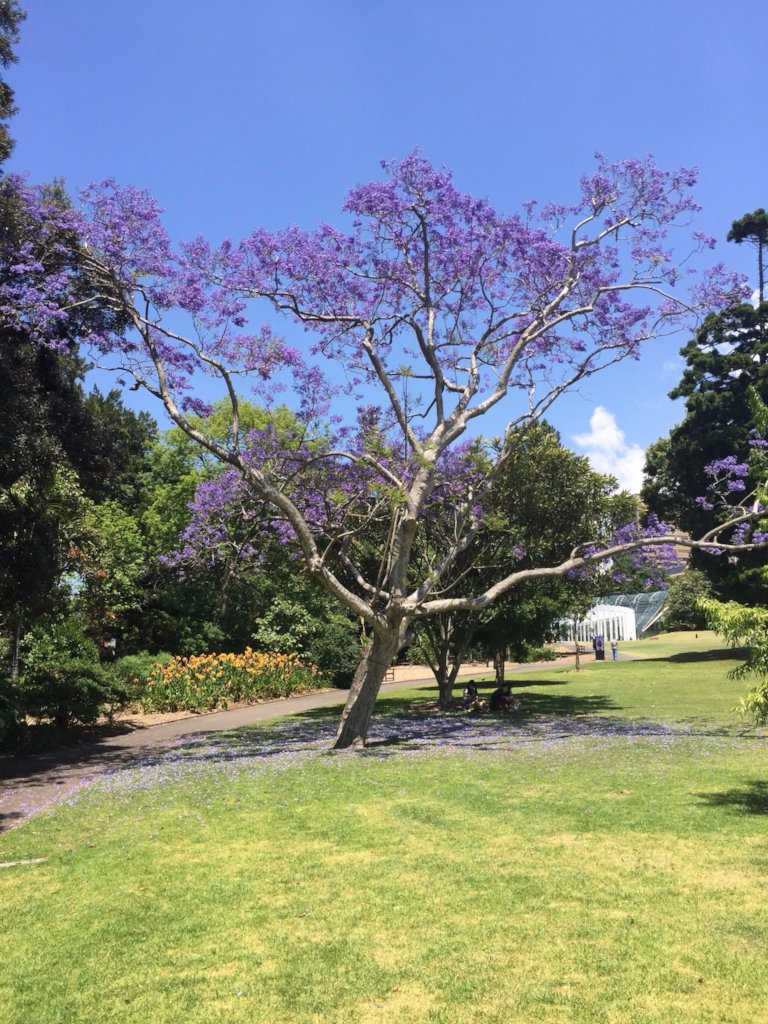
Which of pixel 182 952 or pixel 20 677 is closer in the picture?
pixel 182 952

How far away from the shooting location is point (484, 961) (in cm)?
411

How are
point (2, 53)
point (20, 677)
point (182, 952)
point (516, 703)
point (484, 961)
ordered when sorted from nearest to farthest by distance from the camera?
point (484, 961) < point (182, 952) < point (2, 53) < point (20, 677) < point (516, 703)

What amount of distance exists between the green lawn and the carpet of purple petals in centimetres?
20

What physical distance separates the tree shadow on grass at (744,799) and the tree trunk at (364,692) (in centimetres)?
563

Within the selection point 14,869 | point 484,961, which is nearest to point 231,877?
point 14,869

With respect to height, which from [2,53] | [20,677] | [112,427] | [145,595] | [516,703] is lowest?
[516,703]

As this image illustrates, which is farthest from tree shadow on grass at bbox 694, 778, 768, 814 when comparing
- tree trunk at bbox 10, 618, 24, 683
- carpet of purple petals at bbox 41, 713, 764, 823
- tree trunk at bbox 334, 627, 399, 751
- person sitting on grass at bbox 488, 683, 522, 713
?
tree trunk at bbox 10, 618, 24, 683

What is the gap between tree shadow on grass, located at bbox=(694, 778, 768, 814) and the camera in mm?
7445

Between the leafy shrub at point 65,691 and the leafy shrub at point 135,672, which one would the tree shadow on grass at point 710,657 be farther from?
the leafy shrub at point 65,691

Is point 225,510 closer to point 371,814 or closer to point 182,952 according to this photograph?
point 371,814

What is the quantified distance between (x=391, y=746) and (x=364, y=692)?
3.41ft

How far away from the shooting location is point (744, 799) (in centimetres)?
786

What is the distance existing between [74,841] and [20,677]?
900 centimetres

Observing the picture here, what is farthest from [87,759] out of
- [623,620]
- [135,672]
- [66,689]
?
[623,620]
